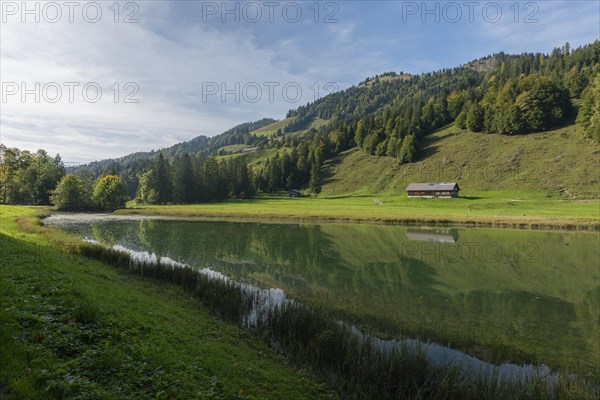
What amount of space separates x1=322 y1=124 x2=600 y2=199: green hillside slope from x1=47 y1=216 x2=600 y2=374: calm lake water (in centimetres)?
5341

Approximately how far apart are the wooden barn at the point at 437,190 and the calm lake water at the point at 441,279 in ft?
176

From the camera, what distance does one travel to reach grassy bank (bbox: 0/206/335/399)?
7.06 m

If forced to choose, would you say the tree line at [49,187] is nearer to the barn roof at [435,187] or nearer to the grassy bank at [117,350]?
the barn roof at [435,187]

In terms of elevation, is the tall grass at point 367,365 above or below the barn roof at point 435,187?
below

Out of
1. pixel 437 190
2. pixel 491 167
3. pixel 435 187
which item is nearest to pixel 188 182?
pixel 435 187

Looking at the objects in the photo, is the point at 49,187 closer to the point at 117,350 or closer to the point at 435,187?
the point at 435,187

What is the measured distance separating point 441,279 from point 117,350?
23.6 m

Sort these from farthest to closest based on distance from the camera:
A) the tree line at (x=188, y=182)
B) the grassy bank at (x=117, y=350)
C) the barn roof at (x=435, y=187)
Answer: the tree line at (x=188, y=182)
the barn roof at (x=435, y=187)
the grassy bank at (x=117, y=350)

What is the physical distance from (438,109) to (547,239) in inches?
4960

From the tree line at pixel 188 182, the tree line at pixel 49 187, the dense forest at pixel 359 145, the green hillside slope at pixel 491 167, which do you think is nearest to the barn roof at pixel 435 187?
the green hillside slope at pixel 491 167

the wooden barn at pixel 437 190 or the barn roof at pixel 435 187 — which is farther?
the barn roof at pixel 435 187

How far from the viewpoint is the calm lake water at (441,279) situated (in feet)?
52.2

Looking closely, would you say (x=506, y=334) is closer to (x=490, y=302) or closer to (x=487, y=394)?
(x=490, y=302)

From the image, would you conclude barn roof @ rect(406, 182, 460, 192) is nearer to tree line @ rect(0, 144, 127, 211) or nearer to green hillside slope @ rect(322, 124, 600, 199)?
green hillside slope @ rect(322, 124, 600, 199)
